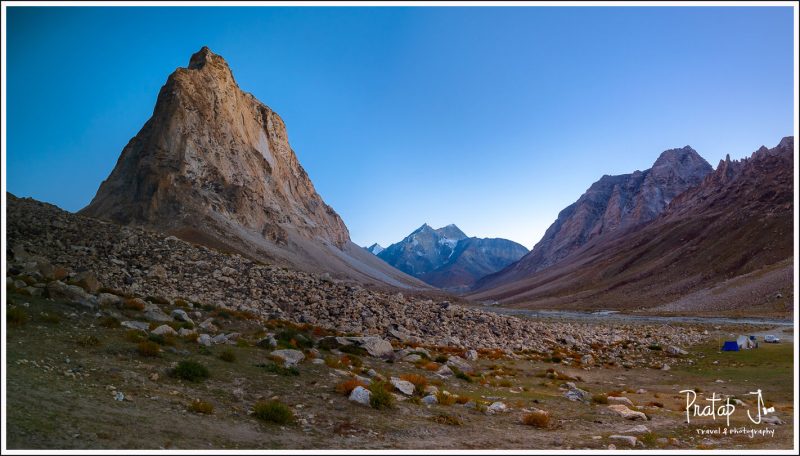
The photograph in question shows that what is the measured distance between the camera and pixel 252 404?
10.6m

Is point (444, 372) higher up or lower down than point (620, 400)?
higher up

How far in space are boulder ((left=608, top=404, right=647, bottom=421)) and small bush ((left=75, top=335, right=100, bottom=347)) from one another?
1533 cm

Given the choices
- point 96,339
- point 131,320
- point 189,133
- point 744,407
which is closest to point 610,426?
point 744,407

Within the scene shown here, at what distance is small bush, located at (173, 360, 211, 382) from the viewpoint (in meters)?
11.3

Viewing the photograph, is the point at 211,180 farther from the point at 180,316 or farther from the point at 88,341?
the point at 88,341

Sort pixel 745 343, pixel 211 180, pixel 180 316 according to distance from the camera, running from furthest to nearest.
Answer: pixel 211 180, pixel 745 343, pixel 180 316

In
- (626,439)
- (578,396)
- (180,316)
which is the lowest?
(578,396)

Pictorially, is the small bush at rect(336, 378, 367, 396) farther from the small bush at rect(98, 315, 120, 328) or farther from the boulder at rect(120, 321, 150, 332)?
the small bush at rect(98, 315, 120, 328)

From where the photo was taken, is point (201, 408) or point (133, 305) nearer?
point (201, 408)

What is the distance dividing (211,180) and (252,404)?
104447 millimetres

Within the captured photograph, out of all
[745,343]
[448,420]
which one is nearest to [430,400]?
[448,420]

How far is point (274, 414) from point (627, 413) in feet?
34.4

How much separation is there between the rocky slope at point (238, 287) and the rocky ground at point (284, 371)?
0.16 meters

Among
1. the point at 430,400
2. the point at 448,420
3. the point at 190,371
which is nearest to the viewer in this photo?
the point at 448,420
